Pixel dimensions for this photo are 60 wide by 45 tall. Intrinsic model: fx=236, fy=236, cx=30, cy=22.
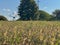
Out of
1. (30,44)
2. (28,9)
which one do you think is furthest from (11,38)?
(28,9)

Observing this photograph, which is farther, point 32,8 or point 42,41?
point 32,8

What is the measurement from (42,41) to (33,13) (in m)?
87.6

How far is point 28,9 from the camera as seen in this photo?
90.4 m

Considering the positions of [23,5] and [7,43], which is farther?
[23,5]

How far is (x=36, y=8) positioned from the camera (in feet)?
306

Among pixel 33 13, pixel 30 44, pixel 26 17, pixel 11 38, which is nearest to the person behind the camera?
pixel 30 44

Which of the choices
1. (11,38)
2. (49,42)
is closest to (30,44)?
(49,42)

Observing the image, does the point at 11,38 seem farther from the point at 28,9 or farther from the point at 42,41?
the point at 28,9

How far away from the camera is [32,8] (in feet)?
300

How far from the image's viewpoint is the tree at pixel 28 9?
89.1 m

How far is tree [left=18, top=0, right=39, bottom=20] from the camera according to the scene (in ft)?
292

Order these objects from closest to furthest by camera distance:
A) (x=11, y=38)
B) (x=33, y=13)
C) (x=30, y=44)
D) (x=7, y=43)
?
(x=30, y=44) < (x=7, y=43) < (x=11, y=38) < (x=33, y=13)

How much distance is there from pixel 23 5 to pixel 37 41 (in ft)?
291

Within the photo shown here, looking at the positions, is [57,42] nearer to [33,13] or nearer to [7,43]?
[7,43]
